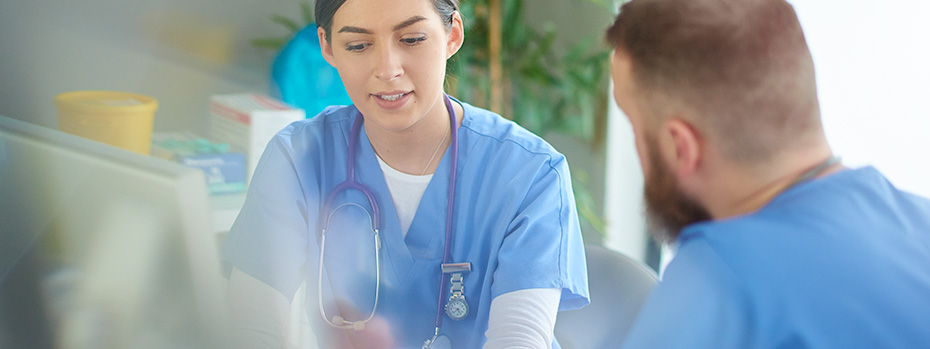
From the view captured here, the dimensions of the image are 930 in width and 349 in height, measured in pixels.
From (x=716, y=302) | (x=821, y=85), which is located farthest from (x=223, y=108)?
(x=821, y=85)

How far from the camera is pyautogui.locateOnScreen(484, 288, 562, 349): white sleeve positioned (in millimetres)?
884

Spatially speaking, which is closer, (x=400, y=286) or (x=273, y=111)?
(x=400, y=286)

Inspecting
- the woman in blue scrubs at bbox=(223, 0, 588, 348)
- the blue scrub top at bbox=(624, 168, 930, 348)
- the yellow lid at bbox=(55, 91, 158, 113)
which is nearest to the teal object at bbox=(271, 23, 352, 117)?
the woman in blue scrubs at bbox=(223, 0, 588, 348)

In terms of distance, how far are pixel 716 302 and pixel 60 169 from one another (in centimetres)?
46

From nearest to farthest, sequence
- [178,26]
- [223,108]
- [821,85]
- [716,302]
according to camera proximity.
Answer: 1. [716,302]
2. [223,108]
3. [178,26]
4. [821,85]

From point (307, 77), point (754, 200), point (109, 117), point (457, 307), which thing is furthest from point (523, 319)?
point (307, 77)

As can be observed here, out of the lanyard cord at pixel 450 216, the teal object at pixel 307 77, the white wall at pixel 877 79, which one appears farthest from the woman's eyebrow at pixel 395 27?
the white wall at pixel 877 79

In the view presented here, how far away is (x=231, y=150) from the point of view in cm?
100

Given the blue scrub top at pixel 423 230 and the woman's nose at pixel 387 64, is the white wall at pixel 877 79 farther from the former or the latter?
the woman's nose at pixel 387 64

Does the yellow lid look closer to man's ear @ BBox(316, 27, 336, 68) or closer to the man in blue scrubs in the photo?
man's ear @ BBox(316, 27, 336, 68)

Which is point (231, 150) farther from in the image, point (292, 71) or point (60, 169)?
point (292, 71)

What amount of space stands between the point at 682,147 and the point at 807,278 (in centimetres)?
16

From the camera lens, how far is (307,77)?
5.71ft

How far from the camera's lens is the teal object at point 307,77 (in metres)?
1.71
